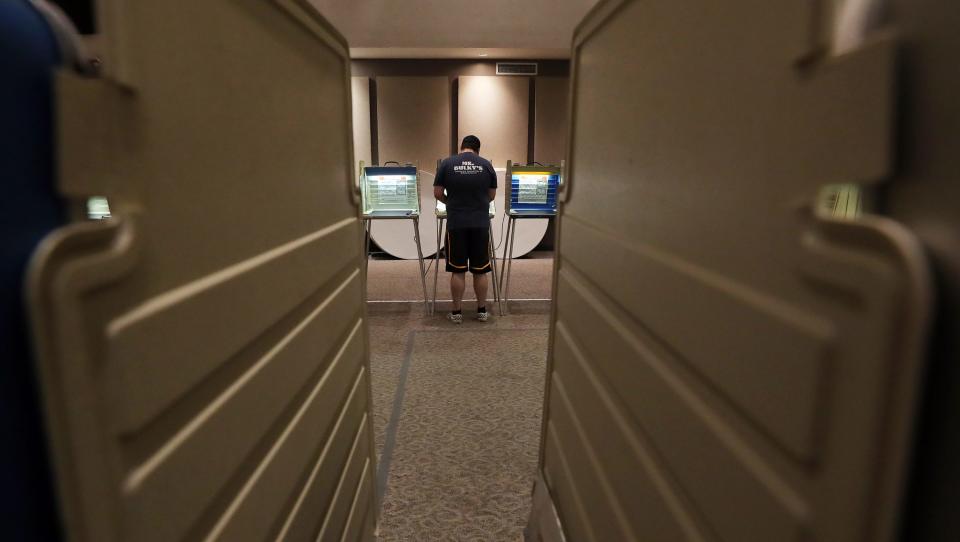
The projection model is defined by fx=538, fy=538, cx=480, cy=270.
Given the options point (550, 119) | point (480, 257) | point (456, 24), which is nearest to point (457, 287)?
point (480, 257)

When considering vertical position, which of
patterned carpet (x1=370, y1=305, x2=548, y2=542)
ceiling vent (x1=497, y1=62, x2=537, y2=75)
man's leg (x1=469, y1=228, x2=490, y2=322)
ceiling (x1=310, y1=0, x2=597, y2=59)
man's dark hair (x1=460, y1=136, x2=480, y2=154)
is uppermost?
ceiling (x1=310, y1=0, x2=597, y2=59)

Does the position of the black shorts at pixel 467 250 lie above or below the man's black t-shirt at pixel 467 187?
below

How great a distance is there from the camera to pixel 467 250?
408cm

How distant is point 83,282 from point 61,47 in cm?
20

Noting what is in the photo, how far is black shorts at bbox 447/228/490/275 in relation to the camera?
4.02 meters

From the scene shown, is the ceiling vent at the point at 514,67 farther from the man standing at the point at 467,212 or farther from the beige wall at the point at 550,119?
the man standing at the point at 467,212

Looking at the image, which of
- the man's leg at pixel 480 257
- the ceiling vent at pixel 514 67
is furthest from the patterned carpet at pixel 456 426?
the ceiling vent at pixel 514 67

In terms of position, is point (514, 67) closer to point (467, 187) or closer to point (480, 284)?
point (467, 187)

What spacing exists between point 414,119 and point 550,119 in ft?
6.14

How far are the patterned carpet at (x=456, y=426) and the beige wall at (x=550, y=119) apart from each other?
410 centimetres

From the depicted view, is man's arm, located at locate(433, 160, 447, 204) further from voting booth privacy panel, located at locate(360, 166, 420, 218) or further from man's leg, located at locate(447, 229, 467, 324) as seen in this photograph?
voting booth privacy panel, located at locate(360, 166, 420, 218)

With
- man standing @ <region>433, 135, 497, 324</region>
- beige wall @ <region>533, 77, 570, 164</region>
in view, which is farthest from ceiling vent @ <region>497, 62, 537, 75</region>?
man standing @ <region>433, 135, 497, 324</region>

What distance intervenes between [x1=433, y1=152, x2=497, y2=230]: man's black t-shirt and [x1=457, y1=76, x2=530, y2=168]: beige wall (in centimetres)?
357

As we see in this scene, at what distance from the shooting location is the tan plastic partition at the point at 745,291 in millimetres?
377
